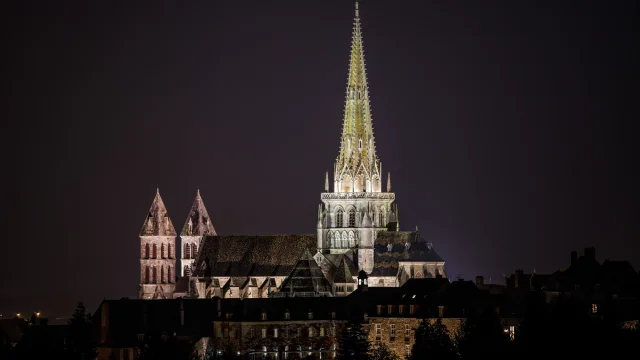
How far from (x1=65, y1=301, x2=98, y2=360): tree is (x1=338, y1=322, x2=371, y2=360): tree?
18.1m

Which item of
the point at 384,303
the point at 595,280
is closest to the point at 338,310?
the point at 384,303

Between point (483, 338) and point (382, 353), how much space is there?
1476cm

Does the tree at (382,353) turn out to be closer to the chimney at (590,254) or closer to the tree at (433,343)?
the tree at (433,343)

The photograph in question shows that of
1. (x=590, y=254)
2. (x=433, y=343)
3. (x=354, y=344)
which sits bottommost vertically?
(x=433, y=343)

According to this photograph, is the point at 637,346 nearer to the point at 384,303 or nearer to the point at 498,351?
the point at 498,351

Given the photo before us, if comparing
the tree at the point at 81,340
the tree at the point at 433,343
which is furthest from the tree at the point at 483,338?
the tree at the point at 81,340

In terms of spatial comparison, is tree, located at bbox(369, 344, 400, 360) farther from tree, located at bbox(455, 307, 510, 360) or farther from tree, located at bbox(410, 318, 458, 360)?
tree, located at bbox(455, 307, 510, 360)

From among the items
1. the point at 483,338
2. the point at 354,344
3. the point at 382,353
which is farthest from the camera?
the point at 382,353

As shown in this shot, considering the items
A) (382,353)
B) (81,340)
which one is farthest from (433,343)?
(81,340)

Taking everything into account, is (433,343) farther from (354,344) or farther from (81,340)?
(81,340)

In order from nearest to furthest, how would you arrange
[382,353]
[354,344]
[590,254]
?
[354,344] → [382,353] → [590,254]

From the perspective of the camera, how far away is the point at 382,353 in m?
169

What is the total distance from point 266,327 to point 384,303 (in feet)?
29.7

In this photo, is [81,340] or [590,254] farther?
[590,254]
